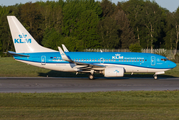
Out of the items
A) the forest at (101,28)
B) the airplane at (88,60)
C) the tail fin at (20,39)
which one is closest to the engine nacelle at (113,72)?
the airplane at (88,60)

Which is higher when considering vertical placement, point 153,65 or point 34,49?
point 34,49

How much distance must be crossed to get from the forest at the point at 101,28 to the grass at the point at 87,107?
62.7m

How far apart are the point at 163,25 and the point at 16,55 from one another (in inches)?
2892

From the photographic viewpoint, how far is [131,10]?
103m

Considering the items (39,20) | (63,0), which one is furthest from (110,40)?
(63,0)

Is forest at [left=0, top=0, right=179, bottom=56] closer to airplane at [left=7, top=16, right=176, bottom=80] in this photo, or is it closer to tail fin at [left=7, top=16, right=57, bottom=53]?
tail fin at [left=7, top=16, right=57, bottom=53]

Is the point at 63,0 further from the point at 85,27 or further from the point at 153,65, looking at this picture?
the point at 153,65

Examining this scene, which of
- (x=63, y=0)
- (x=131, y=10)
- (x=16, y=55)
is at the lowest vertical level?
(x=16, y=55)

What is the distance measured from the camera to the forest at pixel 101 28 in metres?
91.4

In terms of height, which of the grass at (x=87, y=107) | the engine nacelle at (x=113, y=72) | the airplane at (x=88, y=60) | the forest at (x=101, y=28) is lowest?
the grass at (x=87, y=107)

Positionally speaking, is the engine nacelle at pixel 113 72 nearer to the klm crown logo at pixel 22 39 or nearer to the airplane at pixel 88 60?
the airplane at pixel 88 60

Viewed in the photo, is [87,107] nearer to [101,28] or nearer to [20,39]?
[20,39]

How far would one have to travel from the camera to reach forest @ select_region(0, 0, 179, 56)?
91.4 metres

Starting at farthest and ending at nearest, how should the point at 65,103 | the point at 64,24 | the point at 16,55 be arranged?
the point at 64,24, the point at 16,55, the point at 65,103
